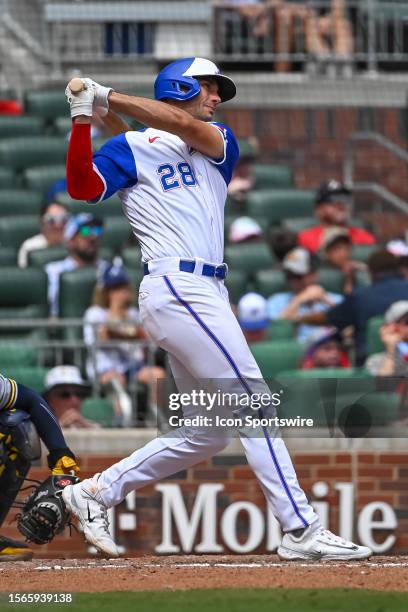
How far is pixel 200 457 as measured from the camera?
5.71 meters

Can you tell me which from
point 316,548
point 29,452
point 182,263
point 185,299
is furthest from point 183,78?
point 316,548

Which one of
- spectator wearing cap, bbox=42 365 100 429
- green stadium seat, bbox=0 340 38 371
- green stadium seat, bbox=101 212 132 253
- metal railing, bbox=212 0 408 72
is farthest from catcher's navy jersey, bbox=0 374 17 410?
metal railing, bbox=212 0 408 72

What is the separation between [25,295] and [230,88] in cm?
438

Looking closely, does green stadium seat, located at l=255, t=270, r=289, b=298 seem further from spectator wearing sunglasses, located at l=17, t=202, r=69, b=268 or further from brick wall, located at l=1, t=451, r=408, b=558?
brick wall, located at l=1, t=451, r=408, b=558

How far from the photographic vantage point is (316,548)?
5504 mm

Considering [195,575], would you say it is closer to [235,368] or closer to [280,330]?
[235,368]

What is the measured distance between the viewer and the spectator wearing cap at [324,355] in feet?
29.0

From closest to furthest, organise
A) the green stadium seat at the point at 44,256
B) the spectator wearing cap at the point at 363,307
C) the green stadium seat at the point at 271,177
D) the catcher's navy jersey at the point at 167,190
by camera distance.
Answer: the catcher's navy jersey at the point at 167,190 → the spectator wearing cap at the point at 363,307 → the green stadium seat at the point at 44,256 → the green stadium seat at the point at 271,177

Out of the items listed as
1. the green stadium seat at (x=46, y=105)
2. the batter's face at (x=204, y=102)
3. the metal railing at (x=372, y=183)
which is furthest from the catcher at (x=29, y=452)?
the green stadium seat at (x=46, y=105)

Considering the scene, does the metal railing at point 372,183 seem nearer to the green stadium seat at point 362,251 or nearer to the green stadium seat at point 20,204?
the green stadium seat at point 362,251

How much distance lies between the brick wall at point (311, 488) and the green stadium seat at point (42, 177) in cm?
407

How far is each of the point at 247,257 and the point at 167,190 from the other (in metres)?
4.92

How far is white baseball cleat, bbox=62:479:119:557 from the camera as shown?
565 cm

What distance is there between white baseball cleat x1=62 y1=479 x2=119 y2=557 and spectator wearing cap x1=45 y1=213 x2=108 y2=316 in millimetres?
4310
